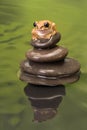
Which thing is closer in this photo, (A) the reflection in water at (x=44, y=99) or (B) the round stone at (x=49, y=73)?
(A) the reflection in water at (x=44, y=99)

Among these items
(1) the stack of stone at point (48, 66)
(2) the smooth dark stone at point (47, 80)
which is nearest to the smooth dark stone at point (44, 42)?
(1) the stack of stone at point (48, 66)

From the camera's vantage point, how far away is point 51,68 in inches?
47.6

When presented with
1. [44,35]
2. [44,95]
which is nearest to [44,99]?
[44,95]

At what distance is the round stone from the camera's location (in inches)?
47.1

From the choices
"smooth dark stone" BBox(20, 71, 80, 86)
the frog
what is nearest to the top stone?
the frog

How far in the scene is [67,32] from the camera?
174 cm

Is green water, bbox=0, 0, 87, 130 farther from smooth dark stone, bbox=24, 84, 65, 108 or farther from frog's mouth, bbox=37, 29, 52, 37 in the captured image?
frog's mouth, bbox=37, 29, 52, 37

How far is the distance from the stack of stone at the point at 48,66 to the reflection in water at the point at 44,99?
0.02 metres

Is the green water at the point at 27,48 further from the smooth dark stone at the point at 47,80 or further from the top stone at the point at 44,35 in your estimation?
the top stone at the point at 44,35

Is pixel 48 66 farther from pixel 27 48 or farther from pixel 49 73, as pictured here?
pixel 27 48

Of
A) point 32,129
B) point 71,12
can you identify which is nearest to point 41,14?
point 71,12

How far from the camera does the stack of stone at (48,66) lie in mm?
1198

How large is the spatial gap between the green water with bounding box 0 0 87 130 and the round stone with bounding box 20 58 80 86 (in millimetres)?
30

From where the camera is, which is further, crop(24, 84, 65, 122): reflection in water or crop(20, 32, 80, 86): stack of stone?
crop(20, 32, 80, 86): stack of stone
